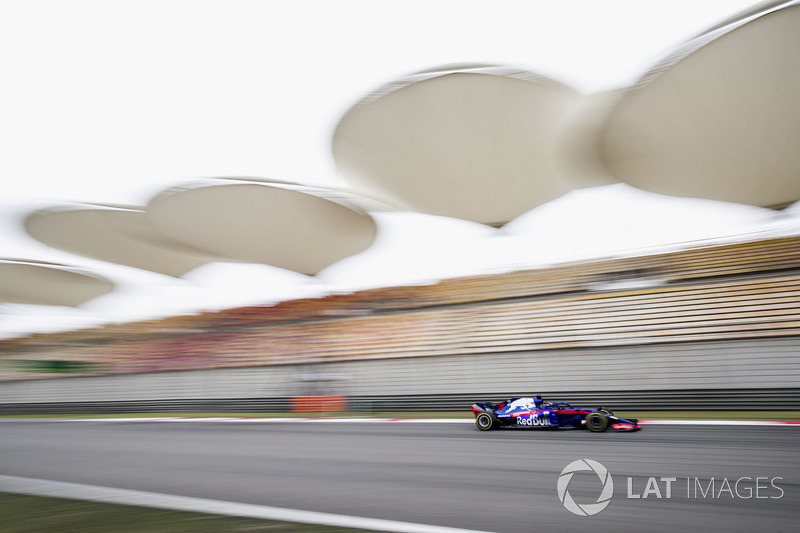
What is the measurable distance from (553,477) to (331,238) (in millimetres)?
19116

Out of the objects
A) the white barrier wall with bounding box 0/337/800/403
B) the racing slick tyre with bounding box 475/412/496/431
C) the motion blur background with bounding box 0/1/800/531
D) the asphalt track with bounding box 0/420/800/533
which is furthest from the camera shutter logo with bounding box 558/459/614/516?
the white barrier wall with bounding box 0/337/800/403

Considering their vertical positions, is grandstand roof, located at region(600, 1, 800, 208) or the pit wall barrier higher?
grandstand roof, located at region(600, 1, 800, 208)

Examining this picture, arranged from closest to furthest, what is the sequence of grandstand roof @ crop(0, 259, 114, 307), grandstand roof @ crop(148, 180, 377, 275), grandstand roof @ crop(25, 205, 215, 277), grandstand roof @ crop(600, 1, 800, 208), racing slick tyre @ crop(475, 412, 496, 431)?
racing slick tyre @ crop(475, 412, 496, 431) → grandstand roof @ crop(600, 1, 800, 208) → grandstand roof @ crop(148, 180, 377, 275) → grandstand roof @ crop(25, 205, 215, 277) → grandstand roof @ crop(0, 259, 114, 307)

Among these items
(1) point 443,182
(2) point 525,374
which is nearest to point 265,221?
(1) point 443,182

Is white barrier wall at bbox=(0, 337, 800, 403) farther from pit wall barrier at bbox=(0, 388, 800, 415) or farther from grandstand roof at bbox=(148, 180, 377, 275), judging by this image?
grandstand roof at bbox=(148, 180, 377, 275)

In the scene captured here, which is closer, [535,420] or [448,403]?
[535,420]

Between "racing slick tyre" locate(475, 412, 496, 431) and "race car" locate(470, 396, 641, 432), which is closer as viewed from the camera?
"race car" locate(470, 396, 641, 432)

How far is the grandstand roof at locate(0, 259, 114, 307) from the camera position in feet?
94.9

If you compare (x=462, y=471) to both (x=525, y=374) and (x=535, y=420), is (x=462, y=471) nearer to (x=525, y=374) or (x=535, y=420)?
(x=535, y=420)

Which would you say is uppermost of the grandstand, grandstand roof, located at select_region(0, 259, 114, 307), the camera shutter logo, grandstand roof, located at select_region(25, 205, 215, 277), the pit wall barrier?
grandstand roof, located at select_region(25, 205, 215, 277)

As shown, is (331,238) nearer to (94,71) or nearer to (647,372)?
(94,71)

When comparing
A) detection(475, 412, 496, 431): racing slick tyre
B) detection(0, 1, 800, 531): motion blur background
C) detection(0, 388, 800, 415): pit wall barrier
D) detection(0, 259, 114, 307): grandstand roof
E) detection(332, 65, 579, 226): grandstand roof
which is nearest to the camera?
detection(475, 412, 496, 431): racing slick tyre

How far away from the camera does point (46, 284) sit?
106ft

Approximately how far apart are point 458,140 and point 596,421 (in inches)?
366
